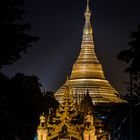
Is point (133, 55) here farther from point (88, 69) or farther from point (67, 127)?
point (88, 69)

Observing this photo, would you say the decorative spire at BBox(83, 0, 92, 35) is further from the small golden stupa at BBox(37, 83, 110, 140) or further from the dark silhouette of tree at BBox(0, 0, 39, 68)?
the dark silhouette of tree at BBox(0, 0, 39, 68)

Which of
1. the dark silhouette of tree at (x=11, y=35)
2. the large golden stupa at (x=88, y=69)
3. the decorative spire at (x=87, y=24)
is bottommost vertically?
the dark silhouette of tree at (x=11, y=35)

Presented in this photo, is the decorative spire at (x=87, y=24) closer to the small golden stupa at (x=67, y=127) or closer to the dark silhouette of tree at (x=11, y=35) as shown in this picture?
the small golden stupa at (x=67, y=127)

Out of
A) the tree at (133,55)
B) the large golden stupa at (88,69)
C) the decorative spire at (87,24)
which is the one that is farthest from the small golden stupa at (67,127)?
the decorative spire at (87,24)

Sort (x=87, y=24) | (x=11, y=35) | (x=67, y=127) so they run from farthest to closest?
(x=87, y=24) → (x=67, y=127) → (x=11, y=35)

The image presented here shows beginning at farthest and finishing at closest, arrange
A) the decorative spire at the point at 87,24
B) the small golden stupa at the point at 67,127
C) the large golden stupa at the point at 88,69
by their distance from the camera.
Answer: the decorative spire at the point at 87,24, the large golden stupa at the point at 88,69, the small golden stupa at the point at 67,127

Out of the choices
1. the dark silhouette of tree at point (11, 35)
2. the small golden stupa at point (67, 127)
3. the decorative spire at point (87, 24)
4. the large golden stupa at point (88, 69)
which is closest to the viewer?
the dark silhouette of tree at point (11, 35)

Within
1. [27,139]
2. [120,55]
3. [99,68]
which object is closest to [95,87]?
[99,68]

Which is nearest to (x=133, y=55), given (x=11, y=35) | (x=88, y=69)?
(x=11, y=35)

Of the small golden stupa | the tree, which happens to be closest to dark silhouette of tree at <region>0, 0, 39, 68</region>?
the tree

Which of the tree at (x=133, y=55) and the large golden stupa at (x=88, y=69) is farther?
the large golden stupa at (x=88, y=69)

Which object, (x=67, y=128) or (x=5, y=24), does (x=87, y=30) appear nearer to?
(x=67, y=128)

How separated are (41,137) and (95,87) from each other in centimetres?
6732

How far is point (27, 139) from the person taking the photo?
47.6 m
